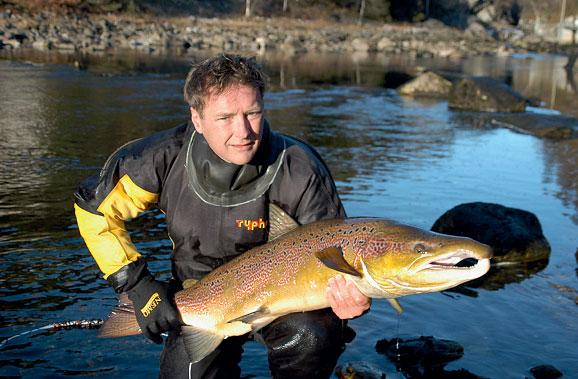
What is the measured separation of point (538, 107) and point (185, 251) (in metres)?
18.9

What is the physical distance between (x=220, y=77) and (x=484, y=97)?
57.2ft

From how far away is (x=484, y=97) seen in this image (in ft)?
66.2

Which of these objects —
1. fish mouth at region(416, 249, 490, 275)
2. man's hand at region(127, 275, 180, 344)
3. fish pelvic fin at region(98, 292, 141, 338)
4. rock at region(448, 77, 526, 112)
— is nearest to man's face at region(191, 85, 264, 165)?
man's hand at region(127, 275, 180, 344)

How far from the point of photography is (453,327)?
564cm

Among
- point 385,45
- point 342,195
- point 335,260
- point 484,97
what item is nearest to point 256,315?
point 335,260

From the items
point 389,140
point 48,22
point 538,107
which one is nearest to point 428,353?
point 389,140

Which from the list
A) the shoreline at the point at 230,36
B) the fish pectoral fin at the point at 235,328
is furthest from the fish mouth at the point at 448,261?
the shoreline at the point at 230,36

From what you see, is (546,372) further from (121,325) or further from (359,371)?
(121,325)

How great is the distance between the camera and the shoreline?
34594 millimetres

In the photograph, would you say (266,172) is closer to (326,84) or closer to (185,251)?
(185,251)

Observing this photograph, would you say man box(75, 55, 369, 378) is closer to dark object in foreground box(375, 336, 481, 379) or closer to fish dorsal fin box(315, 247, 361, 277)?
fish dorsal fin box(315, 247, 361, 277)

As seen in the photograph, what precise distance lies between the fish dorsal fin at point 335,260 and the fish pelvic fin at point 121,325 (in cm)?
138

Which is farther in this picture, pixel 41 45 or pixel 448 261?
pixel 41 45

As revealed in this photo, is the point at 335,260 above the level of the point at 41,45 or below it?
below
